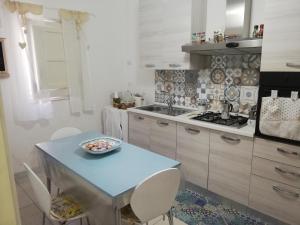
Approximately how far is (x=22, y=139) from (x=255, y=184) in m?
2.66

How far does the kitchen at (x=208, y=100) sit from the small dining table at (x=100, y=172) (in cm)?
80

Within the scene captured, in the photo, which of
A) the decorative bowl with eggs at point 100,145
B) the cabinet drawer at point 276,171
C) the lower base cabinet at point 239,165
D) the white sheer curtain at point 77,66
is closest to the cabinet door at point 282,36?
the lower base cabinet at point 239,165

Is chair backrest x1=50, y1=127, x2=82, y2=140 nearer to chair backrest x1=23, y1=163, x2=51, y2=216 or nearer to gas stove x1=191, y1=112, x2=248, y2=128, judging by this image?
chair backrest x1=23, y1=163, x2=51, y2=216

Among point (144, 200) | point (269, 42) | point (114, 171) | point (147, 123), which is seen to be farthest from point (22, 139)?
point (269, 42)

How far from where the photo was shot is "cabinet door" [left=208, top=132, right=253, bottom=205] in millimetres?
2016

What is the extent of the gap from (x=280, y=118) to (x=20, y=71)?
2.71 meters

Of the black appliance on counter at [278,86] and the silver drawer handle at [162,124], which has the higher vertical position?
the black appliance on counter at [278,86]

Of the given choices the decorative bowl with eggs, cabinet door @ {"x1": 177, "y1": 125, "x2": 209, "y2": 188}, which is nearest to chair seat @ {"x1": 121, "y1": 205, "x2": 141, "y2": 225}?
the decorative bowl with eggs

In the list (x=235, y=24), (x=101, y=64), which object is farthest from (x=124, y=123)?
(x=235, y=24)

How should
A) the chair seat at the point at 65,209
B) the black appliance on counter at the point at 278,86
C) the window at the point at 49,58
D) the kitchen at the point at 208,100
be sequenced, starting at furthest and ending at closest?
the window at the point at 49,58, the kitchen at the point at 208,100, the black appliance on counter at the point at 278,86, the chair seat at the point at 65,209

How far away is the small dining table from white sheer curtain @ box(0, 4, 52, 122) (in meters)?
0.98

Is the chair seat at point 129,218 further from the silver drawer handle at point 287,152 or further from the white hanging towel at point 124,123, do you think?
the white hanging towel at point 124,123

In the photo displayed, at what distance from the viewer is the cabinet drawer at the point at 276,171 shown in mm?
1759

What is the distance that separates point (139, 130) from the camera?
2969mm
